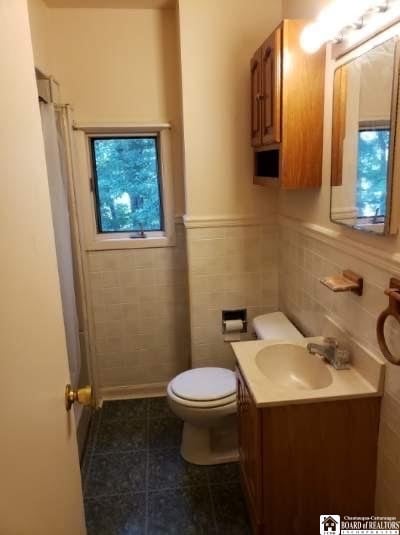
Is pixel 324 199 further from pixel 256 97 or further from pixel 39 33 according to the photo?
pixel 39 33

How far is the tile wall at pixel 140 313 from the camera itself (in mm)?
2623

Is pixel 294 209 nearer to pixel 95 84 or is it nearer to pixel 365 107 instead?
pixel 365 107

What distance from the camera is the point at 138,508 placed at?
1861 millimetres

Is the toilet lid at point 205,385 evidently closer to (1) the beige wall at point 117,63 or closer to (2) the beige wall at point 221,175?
(2) the beige wall at point 221,175

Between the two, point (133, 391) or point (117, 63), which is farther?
point (133, 391)

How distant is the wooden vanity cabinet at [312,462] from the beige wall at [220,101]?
1308 millimetres

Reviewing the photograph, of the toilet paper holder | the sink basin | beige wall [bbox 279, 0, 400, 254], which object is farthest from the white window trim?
the sink basin

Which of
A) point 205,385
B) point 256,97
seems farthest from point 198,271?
point 256,97

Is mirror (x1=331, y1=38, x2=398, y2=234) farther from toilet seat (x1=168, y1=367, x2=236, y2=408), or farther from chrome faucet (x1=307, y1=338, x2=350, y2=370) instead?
toilet seat (x1=168, y1=367, x2=236, y2=408)

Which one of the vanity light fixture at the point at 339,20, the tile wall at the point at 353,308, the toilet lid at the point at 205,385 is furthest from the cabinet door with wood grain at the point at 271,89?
the toilet lid at the point at 205,385

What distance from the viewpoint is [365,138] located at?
4.40 feet

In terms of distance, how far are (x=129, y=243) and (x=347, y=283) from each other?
1.55 metres

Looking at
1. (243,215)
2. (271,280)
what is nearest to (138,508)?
(271,280)

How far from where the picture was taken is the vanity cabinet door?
4.62 feet
